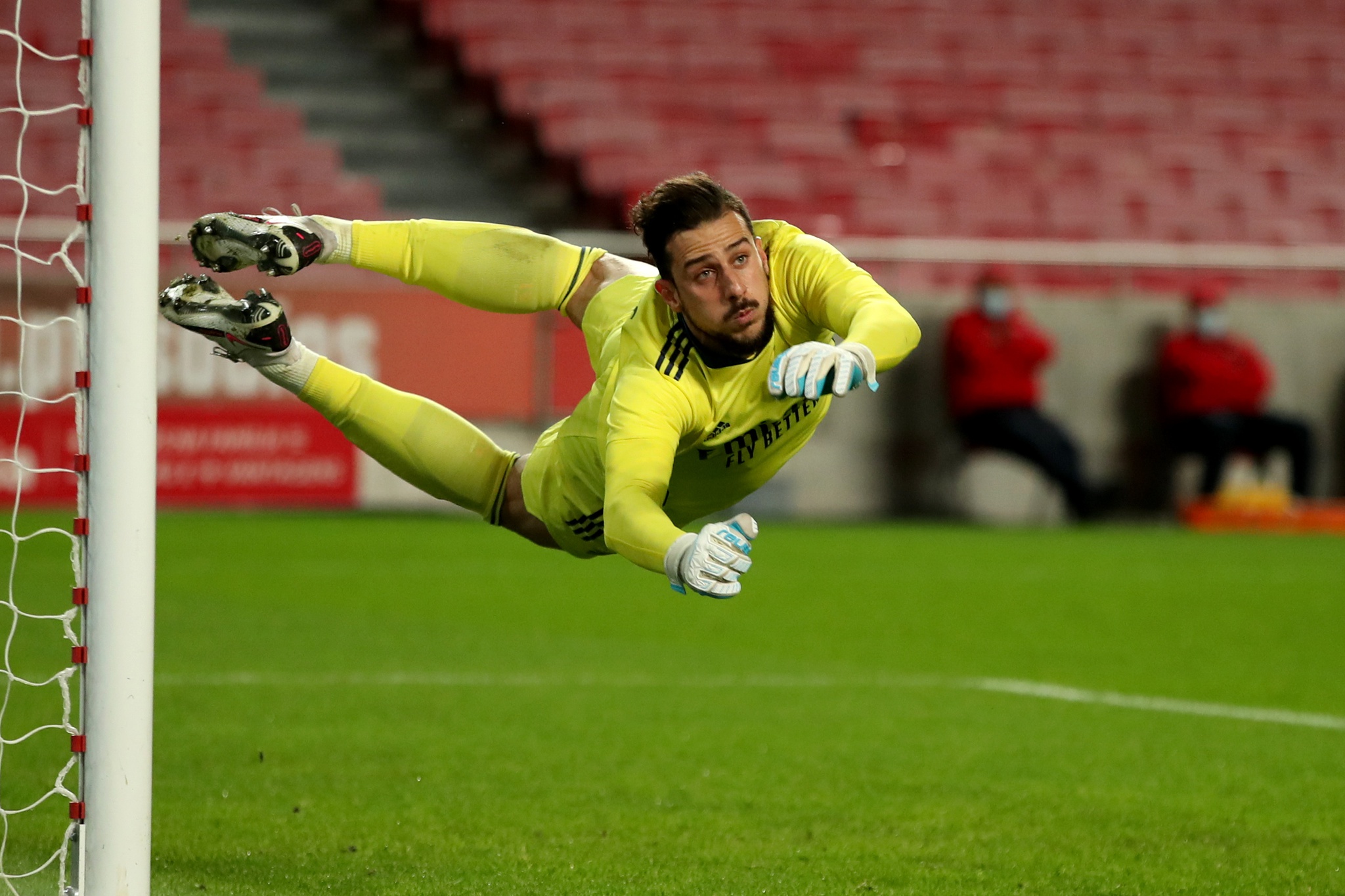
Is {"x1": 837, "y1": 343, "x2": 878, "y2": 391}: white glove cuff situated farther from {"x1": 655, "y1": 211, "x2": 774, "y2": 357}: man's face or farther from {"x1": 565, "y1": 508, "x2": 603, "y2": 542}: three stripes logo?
{"x1": 565, "y1": 508, "x2": 603, "y2": 542}: three stripes logo

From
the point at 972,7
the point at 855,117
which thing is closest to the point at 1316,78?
the point at 972,7

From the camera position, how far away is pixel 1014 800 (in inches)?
213

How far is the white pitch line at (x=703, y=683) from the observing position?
7223mm

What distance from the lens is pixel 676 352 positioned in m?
4.48

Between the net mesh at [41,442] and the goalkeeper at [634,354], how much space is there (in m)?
0.69

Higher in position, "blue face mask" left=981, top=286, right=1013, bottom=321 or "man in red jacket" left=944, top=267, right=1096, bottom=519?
"blue face mask" left=981, top=286, right=1013, bottom=321

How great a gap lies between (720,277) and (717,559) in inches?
40.1

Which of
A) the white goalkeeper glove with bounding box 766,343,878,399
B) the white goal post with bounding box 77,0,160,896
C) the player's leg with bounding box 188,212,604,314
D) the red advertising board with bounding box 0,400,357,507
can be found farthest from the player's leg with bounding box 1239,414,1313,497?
the white goal post with bounding box 77,0,160,896

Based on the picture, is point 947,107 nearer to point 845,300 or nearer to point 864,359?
point 845,300

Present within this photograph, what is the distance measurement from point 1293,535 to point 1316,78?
6.73 metres

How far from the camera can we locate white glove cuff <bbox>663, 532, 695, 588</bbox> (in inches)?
143

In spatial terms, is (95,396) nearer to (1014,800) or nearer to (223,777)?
(223,777)

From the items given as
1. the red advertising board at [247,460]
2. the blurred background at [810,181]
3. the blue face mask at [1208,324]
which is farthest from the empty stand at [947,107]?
the red advertising board at [247,460]

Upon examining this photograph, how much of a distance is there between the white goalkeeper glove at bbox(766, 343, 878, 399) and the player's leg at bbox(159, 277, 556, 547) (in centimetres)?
189
